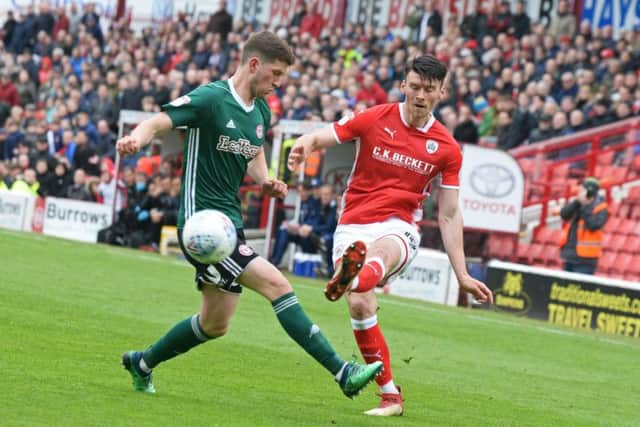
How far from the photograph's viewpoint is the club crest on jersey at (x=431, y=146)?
28.1ft

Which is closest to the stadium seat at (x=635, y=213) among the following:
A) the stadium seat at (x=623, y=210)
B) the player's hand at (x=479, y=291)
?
the stadium seat at (x=623, y=210)

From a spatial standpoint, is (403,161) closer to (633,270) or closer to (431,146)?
(431,146)

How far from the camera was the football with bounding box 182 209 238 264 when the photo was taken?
23.6 feet

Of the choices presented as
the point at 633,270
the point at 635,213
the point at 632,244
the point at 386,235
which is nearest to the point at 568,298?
the point at 633,270

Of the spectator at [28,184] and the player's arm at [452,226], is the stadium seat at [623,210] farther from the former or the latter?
the player's arm at [452,226]

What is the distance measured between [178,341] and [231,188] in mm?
993

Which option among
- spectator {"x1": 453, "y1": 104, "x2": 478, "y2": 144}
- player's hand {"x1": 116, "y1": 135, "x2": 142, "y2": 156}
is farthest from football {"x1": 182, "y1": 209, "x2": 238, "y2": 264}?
spectator {"x1": 453, "y1": 104, "x2": 478, "y2": 144}

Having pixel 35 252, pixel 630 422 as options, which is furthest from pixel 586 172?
pixel 630 422

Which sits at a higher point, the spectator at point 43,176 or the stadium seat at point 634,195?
the stadium seat at point 634,195

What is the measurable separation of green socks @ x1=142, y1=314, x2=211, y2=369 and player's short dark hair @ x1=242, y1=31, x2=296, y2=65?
1.61m

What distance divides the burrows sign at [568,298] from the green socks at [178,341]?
1101 cm

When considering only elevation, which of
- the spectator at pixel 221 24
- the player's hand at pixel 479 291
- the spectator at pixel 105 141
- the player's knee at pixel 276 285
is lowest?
the spectator at pixel 105 141

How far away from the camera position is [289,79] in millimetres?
28375

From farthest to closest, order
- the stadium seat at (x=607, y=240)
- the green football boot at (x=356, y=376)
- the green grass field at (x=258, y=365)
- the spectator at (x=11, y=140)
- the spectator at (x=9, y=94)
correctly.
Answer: the spectator at (x=9, y=94) → the spectator at (x=11, y=140) → the stadium seat at (x=607, y=240) → the green grass field at (x=258, y=365) → the green football boot at (x=356, y=376)
